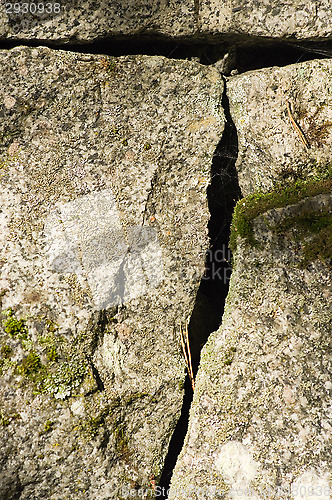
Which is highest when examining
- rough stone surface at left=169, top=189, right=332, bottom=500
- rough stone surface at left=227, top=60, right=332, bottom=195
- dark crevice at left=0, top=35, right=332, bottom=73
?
dark crevice at left=0, top=35, right=332, bottom=73

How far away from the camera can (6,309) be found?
148cm

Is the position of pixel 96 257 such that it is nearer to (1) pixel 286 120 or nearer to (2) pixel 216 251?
(2) pixel 216 251

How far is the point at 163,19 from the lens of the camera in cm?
158

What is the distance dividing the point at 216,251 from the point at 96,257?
0.46 meters

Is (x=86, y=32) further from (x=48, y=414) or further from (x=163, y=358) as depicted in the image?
(x=48, y=414)

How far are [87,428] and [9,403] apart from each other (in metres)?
0.28

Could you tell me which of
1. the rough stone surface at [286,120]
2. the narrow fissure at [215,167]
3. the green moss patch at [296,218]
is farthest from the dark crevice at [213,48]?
the green moss patch at [296,218]

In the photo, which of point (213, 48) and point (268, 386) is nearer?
point (268, 386)

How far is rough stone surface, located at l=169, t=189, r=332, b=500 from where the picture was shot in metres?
1.43

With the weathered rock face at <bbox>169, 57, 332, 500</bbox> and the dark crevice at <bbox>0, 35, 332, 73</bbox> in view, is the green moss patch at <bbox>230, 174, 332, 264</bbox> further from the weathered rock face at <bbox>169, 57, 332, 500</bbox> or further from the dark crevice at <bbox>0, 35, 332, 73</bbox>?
the dark crevice at <bbox>0, 35, 332, 73</bbox>

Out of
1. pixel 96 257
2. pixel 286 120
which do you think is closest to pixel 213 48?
pixel 286 120

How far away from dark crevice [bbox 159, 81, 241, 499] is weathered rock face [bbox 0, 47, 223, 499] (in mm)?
49

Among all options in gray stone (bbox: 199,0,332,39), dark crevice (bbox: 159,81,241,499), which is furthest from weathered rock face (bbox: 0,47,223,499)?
gray stone (bbox: 199,0,332,39)

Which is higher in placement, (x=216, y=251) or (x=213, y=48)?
(x=213, y=48)
